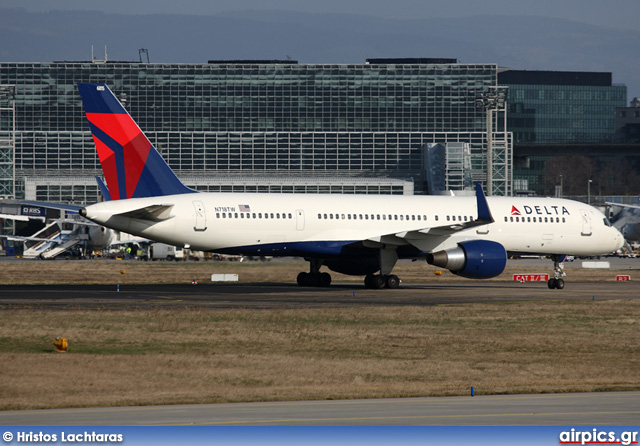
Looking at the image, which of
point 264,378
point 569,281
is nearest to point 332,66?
point 569,281

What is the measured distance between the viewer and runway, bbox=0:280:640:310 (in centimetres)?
3005

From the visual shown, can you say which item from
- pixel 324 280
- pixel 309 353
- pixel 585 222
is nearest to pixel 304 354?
pixel 309 353

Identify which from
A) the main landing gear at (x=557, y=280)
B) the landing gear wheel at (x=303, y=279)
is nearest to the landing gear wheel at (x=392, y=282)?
the landing gear wheel at (x=303, y=279)

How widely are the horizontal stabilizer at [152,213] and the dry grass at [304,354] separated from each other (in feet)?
30.5

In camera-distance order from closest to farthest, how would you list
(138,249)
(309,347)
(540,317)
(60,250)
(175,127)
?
(309,347), (540,317), (60,250), (138,249), (175,127)

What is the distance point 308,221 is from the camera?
3906 centimetres

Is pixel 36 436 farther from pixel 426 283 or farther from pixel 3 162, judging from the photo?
pixel 3 162

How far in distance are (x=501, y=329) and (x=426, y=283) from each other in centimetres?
2047

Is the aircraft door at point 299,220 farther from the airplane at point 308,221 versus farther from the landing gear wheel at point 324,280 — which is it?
the landing gear wheel at point 324,280

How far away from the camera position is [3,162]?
109m

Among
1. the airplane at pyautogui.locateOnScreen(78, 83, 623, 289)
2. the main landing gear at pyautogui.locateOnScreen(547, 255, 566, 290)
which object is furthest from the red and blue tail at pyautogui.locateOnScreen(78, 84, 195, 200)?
the main landing gear at pyautogui.locateOnScreen(547, 255, 566, 290)

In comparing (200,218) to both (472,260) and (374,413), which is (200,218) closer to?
(472,260)

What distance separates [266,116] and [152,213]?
3842 inches

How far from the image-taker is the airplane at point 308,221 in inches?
1462
